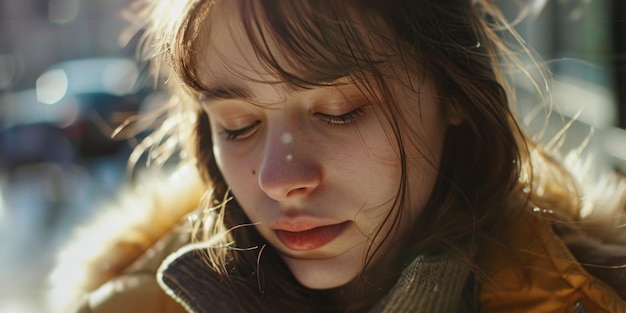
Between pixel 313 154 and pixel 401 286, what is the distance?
1.22 feet

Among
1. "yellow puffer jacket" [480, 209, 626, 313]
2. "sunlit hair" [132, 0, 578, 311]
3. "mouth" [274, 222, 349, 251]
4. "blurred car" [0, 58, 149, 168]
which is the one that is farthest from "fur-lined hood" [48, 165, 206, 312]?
"blurred car" [0, 58, 149, 168]

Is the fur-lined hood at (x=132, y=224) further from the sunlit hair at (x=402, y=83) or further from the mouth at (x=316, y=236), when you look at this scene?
the mouth at (x=316, y=236)

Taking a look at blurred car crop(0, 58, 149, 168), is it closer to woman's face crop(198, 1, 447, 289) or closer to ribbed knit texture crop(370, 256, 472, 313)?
woman's face crop(198, 1, 447, 289)

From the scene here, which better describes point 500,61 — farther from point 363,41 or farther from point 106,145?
point 106,145

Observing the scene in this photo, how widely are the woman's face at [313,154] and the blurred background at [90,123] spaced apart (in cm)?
62

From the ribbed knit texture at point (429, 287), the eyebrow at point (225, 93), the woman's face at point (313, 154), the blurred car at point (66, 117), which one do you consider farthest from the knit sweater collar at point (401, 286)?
the blurred car at point (66, 117)

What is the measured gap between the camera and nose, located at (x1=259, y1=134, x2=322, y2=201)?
1.60 meters

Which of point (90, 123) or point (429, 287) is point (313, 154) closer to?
point (429, 287)

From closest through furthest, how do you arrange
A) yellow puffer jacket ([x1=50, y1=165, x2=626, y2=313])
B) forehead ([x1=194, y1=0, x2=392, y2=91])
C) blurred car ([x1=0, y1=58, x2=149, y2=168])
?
forehead ([x1=194, y1=0, x2=392, y2=91])
yellow puffer jacket ([x1=50, y1=165, x2=626, y2=313])
blurred car ([x1=0, y1=58, x2=149, y2=168])

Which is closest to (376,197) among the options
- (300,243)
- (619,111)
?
(300,243)

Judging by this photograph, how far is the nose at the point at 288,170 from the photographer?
160cm

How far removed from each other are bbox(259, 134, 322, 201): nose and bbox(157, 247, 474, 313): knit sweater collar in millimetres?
328

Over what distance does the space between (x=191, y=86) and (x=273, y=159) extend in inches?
11.2

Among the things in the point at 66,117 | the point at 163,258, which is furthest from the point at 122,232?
the point at 66,117
